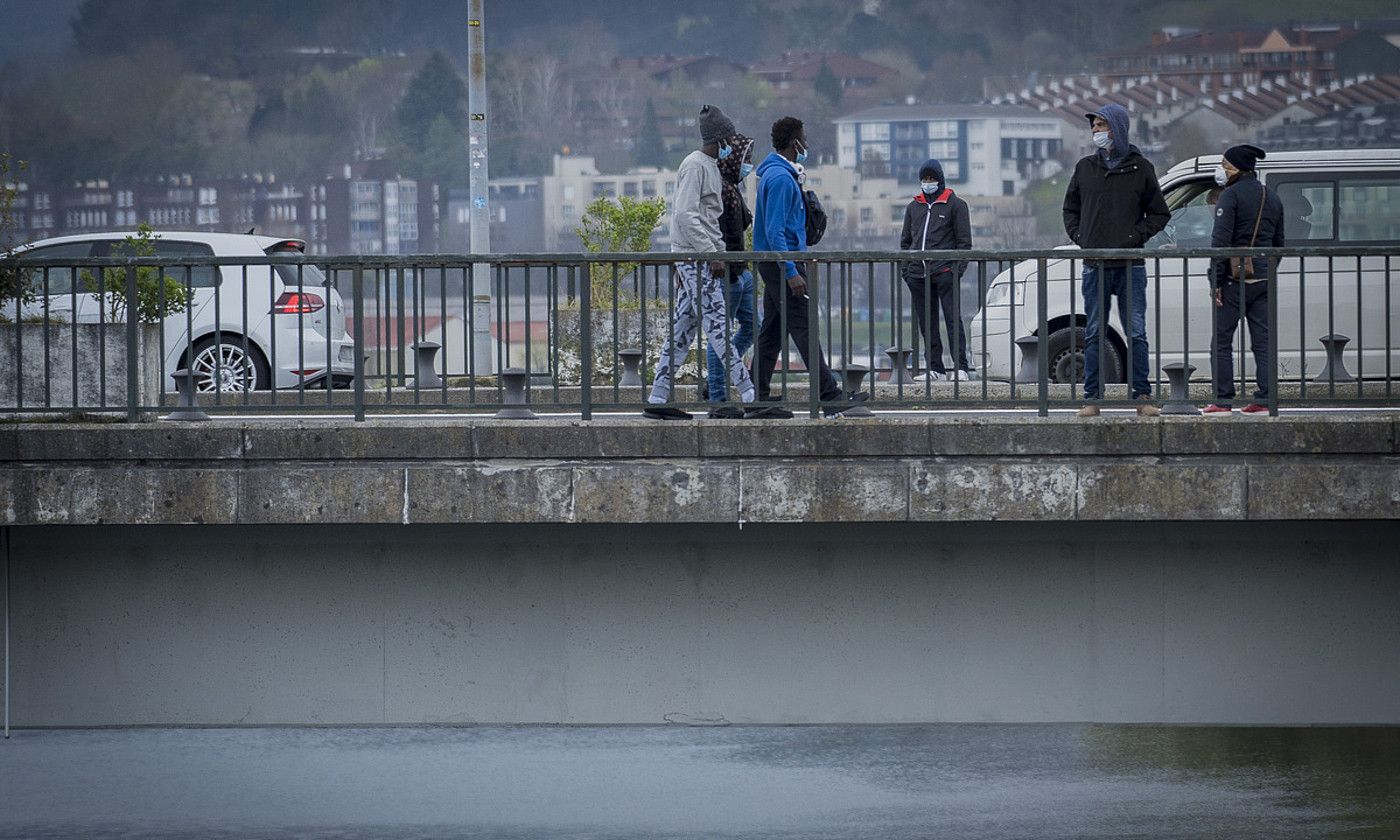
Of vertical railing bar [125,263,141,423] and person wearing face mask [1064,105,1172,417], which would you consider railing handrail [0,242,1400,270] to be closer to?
vertical railing bar [125,263,141,423]

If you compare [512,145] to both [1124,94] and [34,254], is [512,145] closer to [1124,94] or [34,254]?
[1124,94]

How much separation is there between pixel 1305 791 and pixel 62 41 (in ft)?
566

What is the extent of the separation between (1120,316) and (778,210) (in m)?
1.85

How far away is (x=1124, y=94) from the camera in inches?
6058

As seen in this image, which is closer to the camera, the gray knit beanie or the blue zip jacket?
Answer: the blue zip jacket

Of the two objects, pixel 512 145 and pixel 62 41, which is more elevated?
pixel 62 41

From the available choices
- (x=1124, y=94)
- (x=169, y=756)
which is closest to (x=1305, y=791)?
(x=169, y=756)

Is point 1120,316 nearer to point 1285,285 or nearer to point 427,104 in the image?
point 1285,285

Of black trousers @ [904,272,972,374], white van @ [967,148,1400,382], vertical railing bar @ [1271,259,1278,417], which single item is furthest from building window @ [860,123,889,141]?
vertical railing bar @ [1271,259,1278,417]

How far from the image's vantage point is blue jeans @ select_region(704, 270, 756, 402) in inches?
358

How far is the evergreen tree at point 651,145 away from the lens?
15762cm

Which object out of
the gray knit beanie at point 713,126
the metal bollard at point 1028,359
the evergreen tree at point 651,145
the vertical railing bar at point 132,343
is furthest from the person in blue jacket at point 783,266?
the evergreen tree at point 651,145

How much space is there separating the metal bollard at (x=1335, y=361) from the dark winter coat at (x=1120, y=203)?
1.14m

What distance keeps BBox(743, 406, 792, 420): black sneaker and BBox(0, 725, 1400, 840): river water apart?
1581 mm
